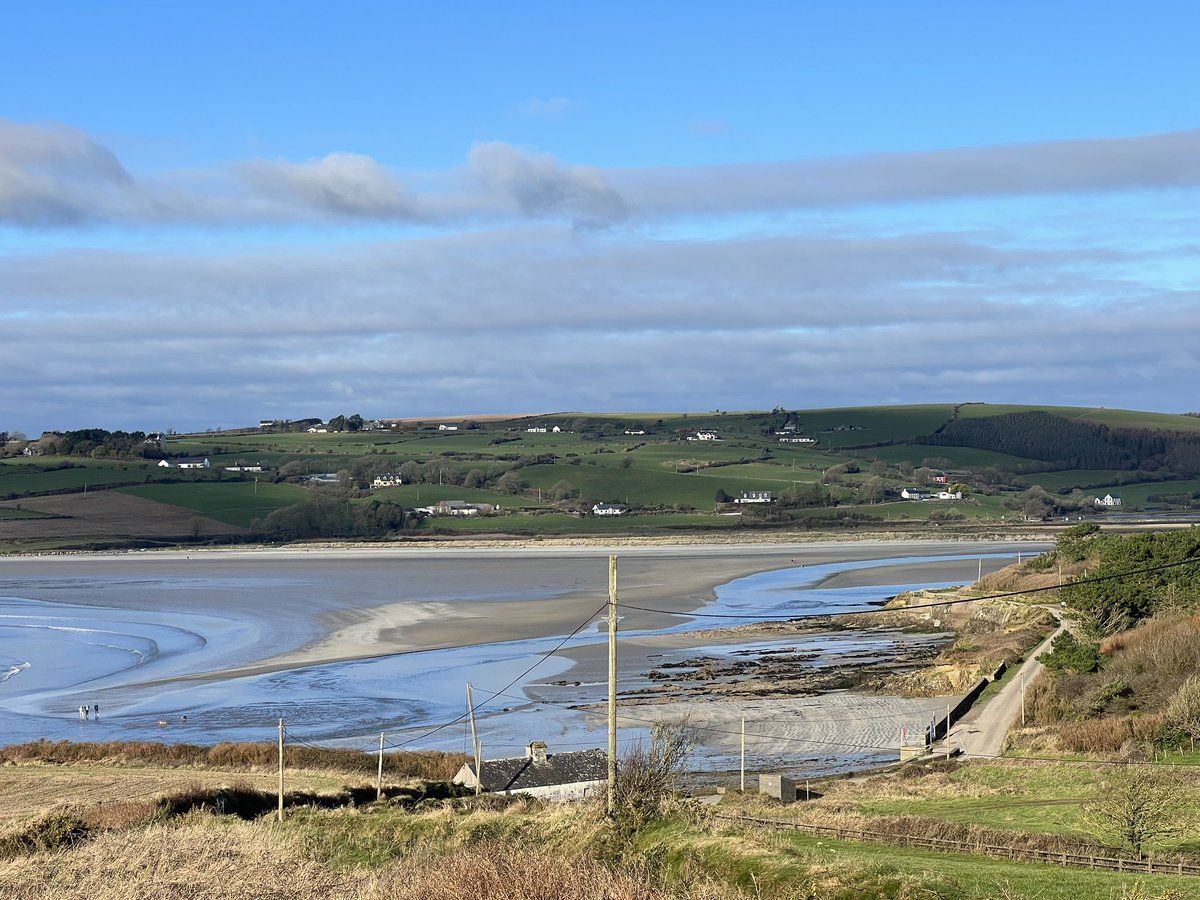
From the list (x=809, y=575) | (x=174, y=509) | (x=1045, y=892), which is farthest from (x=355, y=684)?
(x=174, y=509)

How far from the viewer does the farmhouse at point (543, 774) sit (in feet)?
86.1

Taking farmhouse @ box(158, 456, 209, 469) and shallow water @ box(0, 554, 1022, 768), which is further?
farmhouse @ box(158, 456, 209, 469)

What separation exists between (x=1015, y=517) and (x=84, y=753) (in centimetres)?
13411

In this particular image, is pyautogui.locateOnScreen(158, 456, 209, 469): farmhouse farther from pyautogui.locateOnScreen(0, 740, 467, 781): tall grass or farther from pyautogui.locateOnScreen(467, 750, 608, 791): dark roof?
pyautogui.locateOnScreen(467, 750, 608, 791): dark roof

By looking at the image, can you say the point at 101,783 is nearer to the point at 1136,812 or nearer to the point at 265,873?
the point at 265,873

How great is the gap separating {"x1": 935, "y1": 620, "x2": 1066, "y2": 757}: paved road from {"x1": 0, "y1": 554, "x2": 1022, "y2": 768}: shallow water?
2961 mm

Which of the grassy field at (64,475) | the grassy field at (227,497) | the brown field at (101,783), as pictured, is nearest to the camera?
the brown field at (101,783)

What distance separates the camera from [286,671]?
149ft

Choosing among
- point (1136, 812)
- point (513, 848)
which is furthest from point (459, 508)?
point (513, 848)

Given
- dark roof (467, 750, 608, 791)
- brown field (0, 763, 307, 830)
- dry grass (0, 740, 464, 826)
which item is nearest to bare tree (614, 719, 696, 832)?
dark roof (467, 750, 608, 791)

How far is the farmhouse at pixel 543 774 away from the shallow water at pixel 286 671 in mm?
4285

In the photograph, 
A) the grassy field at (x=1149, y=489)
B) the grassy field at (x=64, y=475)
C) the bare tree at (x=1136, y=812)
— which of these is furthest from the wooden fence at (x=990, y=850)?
the grassy field at (x=1149, y=489)

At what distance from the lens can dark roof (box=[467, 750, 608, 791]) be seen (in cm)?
2658

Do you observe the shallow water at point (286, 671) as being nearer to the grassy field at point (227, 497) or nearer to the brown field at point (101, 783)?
the brown field at point (101, 783)
